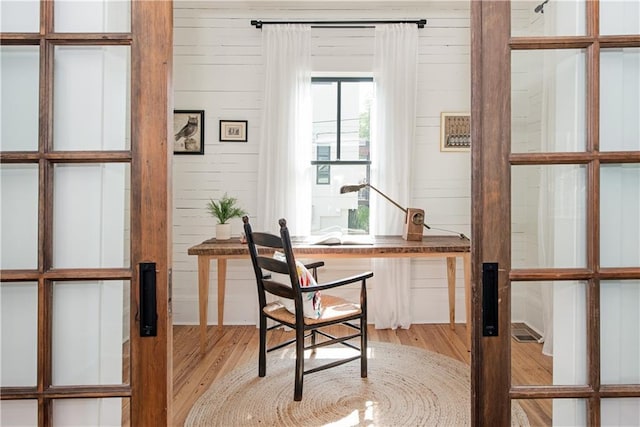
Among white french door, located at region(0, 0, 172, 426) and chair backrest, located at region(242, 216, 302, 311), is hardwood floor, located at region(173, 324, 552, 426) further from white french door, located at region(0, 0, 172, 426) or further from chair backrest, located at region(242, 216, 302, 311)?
white french door, located at region(0, 0, 172, 426)

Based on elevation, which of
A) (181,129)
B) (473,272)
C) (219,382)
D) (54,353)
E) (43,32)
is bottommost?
(219,382)

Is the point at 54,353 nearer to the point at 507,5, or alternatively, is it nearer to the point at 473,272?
the point at 473,272

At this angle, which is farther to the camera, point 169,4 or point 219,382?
point 219,382

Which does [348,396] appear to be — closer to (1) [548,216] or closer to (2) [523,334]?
(2) [523,334]

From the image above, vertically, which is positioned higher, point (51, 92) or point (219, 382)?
A: point (51, 92)

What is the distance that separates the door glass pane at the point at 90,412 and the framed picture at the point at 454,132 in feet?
10.9

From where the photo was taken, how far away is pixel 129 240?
1.13 m

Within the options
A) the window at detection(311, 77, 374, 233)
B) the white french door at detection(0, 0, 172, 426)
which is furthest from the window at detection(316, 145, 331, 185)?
the white french door at detection(0, 0, 172, 426)

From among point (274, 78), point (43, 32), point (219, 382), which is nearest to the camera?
point (43, 32)

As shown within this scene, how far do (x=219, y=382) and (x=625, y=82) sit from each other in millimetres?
2574

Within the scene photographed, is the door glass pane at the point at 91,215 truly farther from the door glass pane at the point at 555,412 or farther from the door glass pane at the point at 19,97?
the door glass pane at the point at 555,412

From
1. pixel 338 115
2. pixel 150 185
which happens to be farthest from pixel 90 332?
pixel 338 115

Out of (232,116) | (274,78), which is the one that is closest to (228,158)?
(232,116)

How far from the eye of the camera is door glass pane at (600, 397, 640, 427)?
3.72ft
